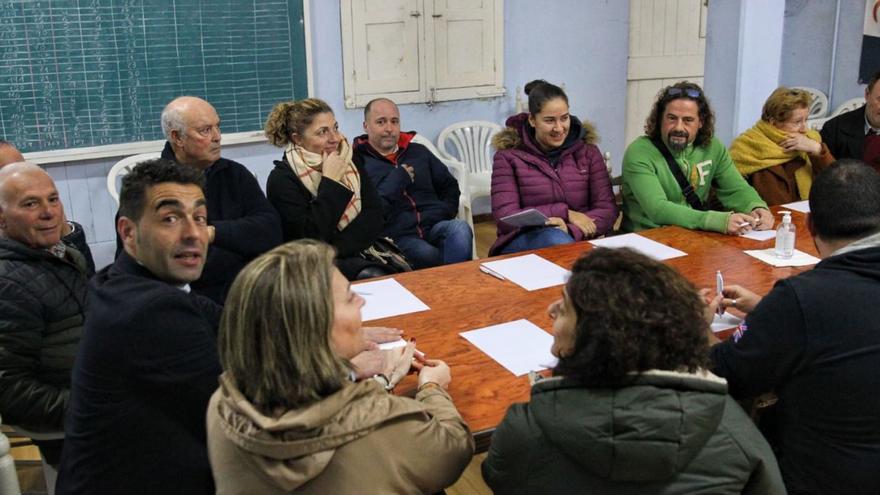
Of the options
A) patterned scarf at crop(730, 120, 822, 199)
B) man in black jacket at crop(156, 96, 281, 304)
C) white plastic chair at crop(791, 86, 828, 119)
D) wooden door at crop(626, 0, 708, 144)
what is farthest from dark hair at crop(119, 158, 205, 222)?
white plastic chair at crop(791, 86, 828, 119)

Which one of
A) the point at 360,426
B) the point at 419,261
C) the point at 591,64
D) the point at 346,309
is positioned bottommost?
the point at 419,261

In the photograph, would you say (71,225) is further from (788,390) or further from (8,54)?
(788,390)

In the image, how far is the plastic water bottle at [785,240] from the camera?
2764 millimetres

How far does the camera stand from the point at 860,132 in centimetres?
390

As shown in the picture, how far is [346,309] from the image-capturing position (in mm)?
1473

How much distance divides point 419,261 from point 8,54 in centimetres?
242

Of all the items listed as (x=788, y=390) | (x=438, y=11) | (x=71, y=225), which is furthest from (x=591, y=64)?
(x=788, y=390)

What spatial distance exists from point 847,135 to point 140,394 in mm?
3508

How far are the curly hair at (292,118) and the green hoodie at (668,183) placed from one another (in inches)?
50.1

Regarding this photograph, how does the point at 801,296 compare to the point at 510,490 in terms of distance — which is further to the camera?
the point at 801,296

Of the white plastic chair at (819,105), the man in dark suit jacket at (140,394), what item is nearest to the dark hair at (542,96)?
the man in dark suit jacket at (140,394)

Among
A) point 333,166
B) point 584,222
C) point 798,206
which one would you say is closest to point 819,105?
point 798,206

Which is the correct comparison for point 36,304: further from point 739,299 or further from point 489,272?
point 739,299

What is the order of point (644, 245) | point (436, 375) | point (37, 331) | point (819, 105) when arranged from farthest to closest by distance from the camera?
point (819, 105) → point (644, 245) → point (37, 331) → point (436, 375)
